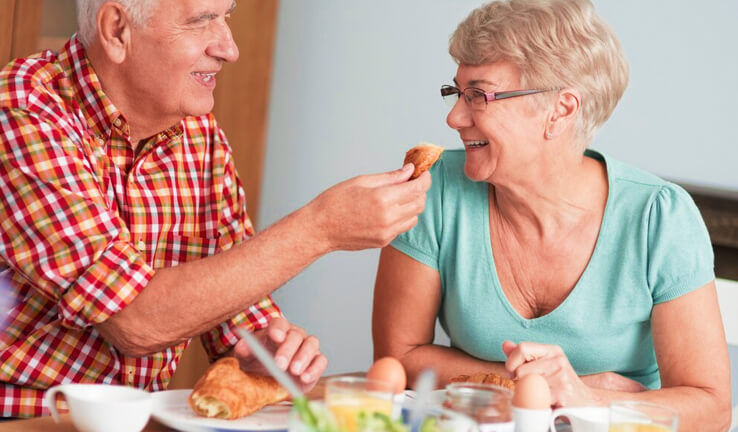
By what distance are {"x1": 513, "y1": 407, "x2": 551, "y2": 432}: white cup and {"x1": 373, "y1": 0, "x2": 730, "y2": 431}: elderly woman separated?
50cm

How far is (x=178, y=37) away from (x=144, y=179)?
285mm

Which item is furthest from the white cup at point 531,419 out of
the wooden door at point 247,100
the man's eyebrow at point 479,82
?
the wooden door at point 247,100

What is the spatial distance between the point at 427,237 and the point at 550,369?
55cm

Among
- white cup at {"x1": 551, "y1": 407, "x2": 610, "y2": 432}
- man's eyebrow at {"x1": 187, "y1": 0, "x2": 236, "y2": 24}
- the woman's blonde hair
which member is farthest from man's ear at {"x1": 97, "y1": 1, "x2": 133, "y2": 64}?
white cup at {"x1": 551, "y1": 407, "x2": 610, "y2": 432}

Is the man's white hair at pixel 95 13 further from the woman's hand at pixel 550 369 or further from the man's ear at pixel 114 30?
the woman's hand at pixel 550 369

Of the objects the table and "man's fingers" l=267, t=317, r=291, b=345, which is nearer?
the table

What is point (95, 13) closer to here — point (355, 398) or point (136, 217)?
point (136, 217)

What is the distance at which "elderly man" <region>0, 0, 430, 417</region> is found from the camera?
144 cm

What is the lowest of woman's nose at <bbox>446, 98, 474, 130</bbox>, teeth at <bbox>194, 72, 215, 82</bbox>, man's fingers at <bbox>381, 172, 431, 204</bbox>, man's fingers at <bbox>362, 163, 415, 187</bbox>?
man's fingers at <bbox>381, 172, 431, 204</bbox>

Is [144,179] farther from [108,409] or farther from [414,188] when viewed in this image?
[108,409]

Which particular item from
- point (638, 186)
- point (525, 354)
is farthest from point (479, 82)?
point (525, 354)

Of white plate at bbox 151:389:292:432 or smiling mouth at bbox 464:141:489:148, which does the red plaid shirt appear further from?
smiling mouth at bbox 464:141:489:148

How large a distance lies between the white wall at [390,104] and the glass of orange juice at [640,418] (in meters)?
1.88

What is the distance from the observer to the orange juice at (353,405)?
42.1 inches
